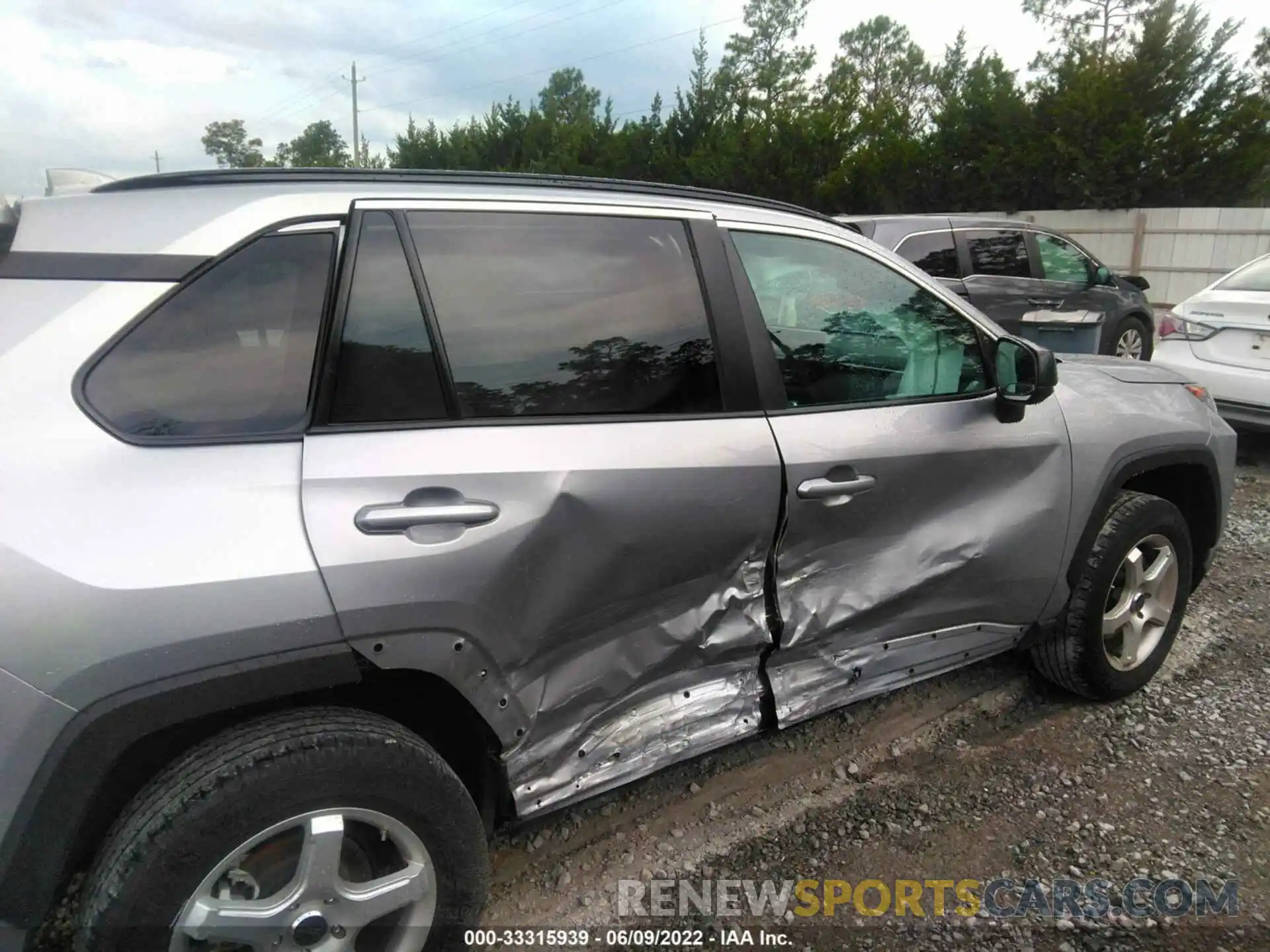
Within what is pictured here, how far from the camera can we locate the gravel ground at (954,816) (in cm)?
232

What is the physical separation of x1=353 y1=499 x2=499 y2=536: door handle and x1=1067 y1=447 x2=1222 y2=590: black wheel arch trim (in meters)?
2.20

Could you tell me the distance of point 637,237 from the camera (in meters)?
2.32

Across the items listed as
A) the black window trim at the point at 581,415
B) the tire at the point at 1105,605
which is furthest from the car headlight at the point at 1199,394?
the black window trim at the point at 581,415

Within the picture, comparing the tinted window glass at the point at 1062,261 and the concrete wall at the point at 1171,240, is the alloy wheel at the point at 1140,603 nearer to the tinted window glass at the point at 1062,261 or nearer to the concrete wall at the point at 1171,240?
the tinted window glass at the point at 1062,261

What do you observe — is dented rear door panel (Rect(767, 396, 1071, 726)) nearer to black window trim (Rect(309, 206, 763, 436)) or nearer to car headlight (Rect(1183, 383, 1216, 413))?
black window trim (Rect(309, 206, 763, 436))

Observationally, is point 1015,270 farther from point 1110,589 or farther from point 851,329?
point 851,329

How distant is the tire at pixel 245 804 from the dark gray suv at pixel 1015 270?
→ 237 inches

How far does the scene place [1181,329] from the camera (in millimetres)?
6348

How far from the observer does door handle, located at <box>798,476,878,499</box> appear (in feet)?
7.82

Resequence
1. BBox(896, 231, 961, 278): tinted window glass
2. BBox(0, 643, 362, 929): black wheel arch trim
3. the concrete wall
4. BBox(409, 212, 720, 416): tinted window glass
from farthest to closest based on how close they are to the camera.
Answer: the concrete wall
BBox(896, 231, 961, 278): tinted window glass
BBox(409, 212, 720, 416): tinted window glass
BBox(0, 643, 362, 929): black wheel arch trim

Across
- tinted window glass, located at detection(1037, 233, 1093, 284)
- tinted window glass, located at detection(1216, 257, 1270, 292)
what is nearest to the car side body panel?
tinted window glass, located at detection(1216, 257, 1270, 292)

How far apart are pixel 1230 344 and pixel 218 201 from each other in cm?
657

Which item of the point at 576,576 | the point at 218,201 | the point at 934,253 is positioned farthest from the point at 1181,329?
the point at 218,201

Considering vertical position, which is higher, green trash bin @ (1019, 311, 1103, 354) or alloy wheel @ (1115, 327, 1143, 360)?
green trash bin @ (1019, 311, 1103, 354)
